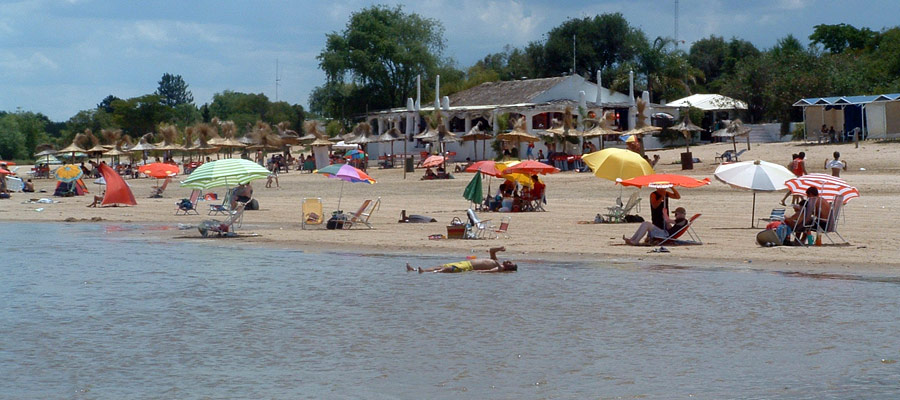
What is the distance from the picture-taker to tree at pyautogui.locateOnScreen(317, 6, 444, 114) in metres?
65.9

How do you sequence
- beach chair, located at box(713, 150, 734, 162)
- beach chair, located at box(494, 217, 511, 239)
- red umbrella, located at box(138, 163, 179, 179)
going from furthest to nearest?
beach chair, located at box(713, 150, 734, 162)
red umbrella, located at box(138, 163, 179, 179)
beach chair, located at box(494, 217, 511, 239)

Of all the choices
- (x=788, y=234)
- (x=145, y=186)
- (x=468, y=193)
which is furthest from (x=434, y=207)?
(x=145, y=186)

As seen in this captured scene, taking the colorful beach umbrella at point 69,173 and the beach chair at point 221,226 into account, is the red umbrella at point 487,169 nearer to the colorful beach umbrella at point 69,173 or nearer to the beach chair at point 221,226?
the beach chair at point 221,226

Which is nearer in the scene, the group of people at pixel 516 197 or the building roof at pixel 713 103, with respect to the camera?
the group of people at pixel 516 197

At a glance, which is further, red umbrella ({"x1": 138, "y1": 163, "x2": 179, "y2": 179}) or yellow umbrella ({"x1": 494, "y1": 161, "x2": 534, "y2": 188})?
red umbrella ({"x1": 138, "y1": 163, "x2": 179, "y2": 179})

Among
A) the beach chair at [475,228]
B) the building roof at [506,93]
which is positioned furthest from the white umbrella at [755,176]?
the building roof at [506,93]

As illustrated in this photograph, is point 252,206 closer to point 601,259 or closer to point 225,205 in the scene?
point 225,205

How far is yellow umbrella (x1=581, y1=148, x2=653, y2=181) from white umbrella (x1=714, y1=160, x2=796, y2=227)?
2232mm

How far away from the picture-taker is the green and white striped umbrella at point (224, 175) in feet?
61.4

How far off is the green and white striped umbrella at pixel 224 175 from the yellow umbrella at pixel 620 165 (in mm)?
6232

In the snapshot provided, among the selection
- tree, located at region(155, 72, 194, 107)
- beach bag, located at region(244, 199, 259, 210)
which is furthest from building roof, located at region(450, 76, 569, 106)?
tree, located at region(155, 72, 194, 107)

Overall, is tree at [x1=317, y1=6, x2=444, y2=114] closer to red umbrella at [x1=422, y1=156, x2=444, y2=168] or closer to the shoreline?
red umbrella at [x1=422, y1=156, x2=444, y2=168]

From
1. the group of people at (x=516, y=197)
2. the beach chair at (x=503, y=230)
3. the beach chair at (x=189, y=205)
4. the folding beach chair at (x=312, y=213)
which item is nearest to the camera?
the beach chair at (x=503, y=230)

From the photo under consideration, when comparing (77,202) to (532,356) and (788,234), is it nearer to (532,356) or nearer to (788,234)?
(788,234)
